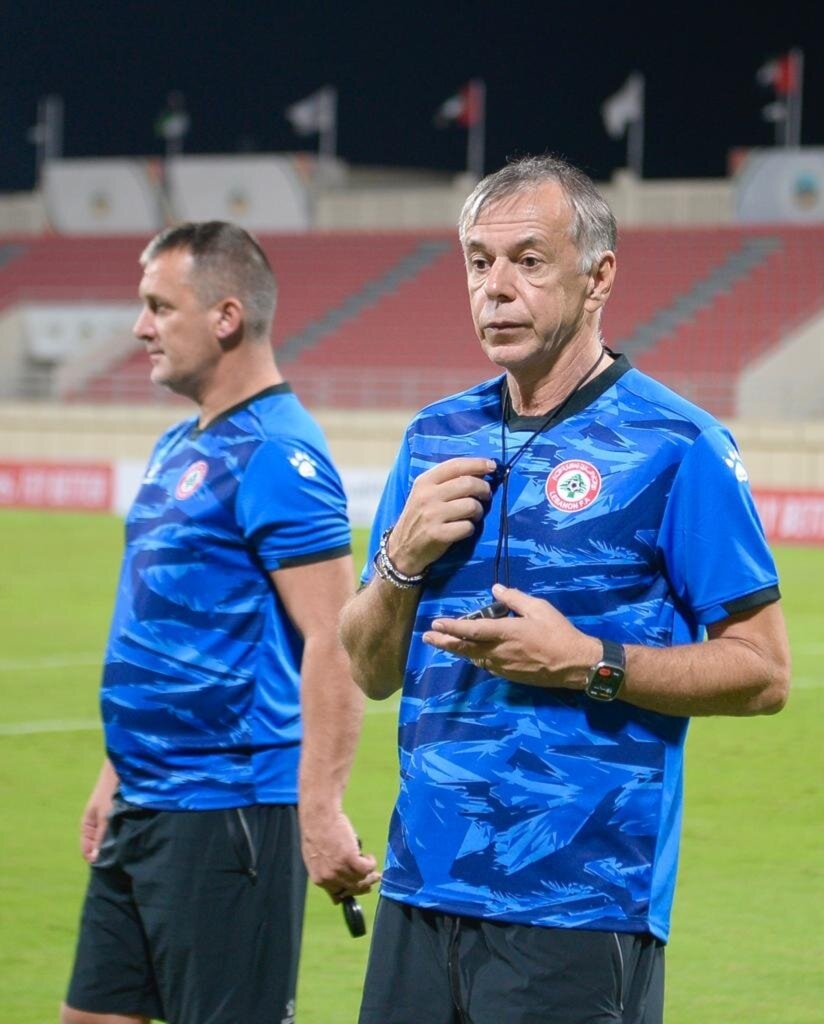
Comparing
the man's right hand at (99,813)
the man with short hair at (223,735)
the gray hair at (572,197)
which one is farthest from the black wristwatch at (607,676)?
the man's right hand at (99,813)

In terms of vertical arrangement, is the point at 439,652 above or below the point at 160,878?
above

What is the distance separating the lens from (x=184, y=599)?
3859mm

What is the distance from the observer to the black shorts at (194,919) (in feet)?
12.2

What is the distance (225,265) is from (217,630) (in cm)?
78

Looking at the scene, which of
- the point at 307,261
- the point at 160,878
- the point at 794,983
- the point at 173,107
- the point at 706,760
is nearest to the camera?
the point at 160,878

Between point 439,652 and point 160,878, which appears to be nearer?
point 439,652

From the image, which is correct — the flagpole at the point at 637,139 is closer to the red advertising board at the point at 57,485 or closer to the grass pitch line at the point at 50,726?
the red advertising board at the point at 57,485

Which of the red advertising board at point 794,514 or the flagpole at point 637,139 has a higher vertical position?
the flagpole at point 637,139

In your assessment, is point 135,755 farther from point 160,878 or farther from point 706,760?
point 706,760

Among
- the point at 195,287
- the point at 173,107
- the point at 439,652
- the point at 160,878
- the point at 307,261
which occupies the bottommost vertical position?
the point at 160,878

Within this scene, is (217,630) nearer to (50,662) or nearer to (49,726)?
(49,726)

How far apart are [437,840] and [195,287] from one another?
1.56 meters

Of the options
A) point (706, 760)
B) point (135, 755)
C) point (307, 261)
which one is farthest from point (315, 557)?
point (307, 261)

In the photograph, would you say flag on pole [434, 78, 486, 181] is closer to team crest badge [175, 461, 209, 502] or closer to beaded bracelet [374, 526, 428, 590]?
team crest badge [175, 461, 209, 502]
